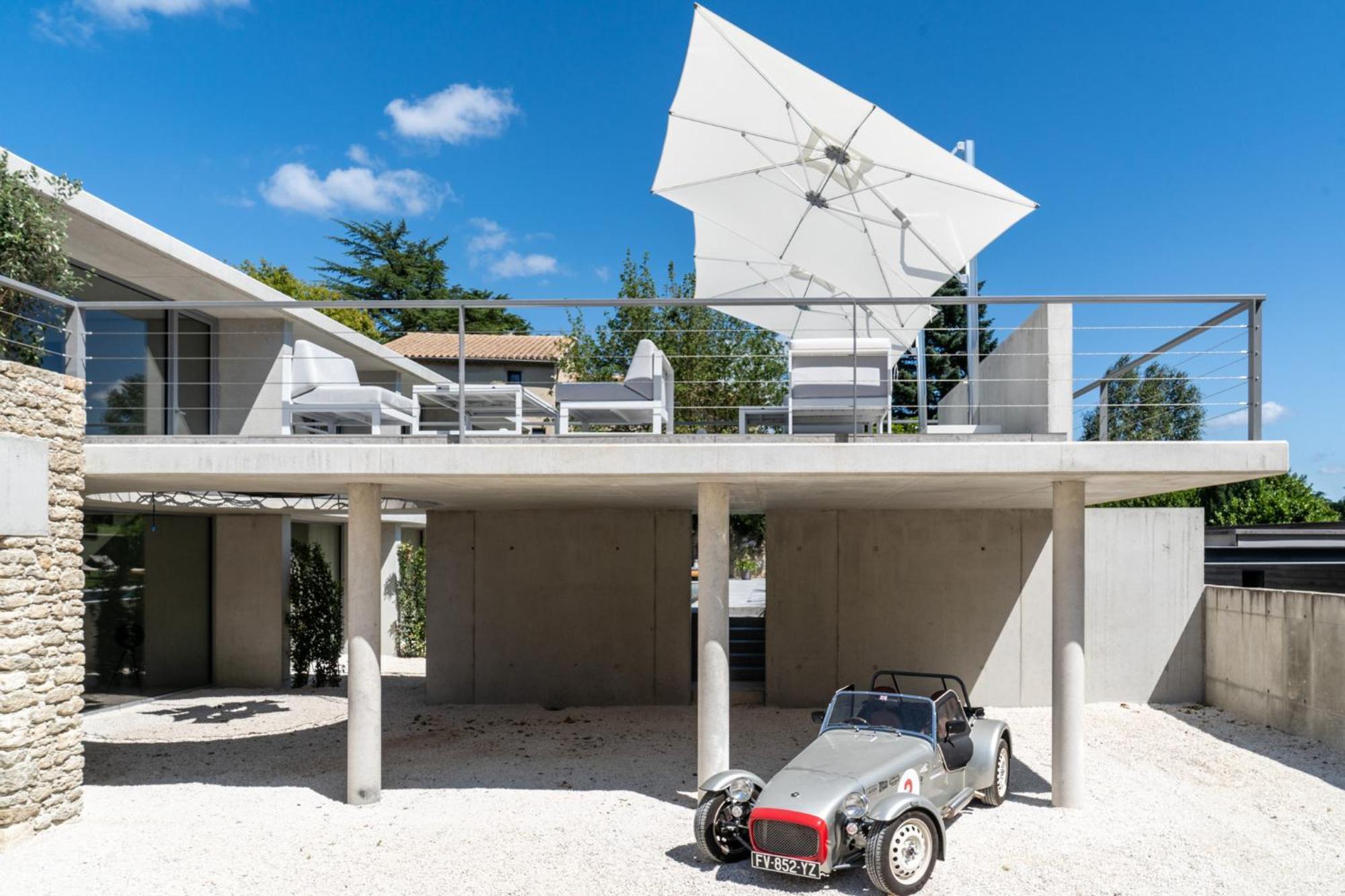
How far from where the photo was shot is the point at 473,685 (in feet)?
42.8

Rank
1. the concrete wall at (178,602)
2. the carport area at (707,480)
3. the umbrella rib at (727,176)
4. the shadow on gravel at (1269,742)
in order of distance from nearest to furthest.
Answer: the carport area at (707,480) → the shadow on gravel at (1269,742) → the umbrella rib at (727,176) → the concrete wall at (178,602)

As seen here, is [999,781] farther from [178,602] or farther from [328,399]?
[178,602]

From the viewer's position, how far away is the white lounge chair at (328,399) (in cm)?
859

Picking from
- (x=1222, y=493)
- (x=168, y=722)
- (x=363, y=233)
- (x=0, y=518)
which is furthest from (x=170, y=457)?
(x=363, y=233)

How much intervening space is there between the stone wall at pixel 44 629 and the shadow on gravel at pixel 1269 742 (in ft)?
37.8

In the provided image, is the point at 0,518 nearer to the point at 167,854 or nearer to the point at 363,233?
the point at 167,854

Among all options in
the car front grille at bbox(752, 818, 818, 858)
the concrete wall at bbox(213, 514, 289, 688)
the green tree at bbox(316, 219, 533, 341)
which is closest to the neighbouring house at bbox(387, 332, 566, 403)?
the green tree at bbox(316, 219, 533, 341)

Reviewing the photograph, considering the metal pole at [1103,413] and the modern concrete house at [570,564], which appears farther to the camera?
the modern concrete house at [570,564]

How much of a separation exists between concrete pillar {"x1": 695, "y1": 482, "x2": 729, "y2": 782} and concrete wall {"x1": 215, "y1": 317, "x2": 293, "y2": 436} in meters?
8.30

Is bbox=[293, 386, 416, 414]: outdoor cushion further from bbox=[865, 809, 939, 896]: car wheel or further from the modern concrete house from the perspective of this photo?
bbox=[865, 809, 939, 896]: car wheel

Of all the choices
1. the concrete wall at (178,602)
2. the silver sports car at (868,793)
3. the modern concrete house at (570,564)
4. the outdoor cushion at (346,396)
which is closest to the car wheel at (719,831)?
the silver sports car at (868,793)

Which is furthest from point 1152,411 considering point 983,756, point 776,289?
point 983,756

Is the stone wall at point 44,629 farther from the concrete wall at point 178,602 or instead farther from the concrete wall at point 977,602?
the concrete wall at point 977,602

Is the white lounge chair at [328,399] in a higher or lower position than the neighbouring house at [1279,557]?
higher
